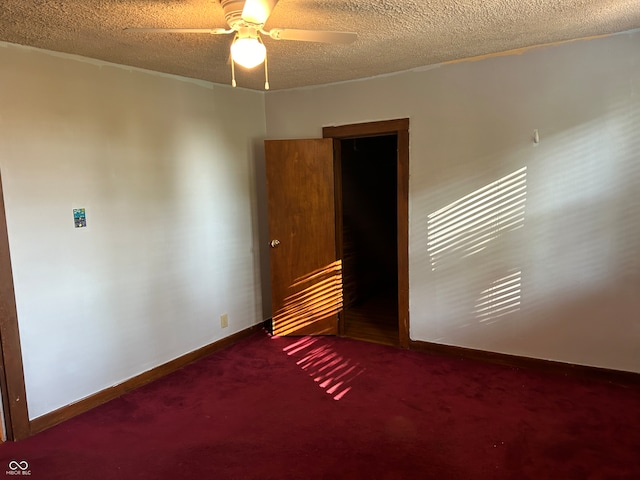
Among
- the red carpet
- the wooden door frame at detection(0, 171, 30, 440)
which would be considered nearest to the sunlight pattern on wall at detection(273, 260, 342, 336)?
the red carpet

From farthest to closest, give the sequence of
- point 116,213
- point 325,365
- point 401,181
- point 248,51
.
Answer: point 401,181 → point 325,365 → point 116,213 → point 248,51

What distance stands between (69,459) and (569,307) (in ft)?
10.9

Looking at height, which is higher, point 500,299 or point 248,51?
point 248,51

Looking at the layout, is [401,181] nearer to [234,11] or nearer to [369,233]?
[369,233]

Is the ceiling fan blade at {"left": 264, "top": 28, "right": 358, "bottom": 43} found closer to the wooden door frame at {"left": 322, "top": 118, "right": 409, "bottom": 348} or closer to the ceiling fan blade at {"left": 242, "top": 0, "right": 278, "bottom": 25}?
the ceiling fan blade at {"left": 242, "top": 0, "right": 278, "bottom": 25}

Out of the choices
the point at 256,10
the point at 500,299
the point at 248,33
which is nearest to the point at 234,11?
the point at 248,33

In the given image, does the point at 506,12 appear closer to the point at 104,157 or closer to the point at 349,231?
the point at 104,157

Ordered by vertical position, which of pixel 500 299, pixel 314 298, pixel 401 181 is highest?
pixel 401 181

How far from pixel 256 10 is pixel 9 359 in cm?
239

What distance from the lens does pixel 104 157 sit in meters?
3.12

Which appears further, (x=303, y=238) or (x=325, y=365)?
(x=303, y=238)

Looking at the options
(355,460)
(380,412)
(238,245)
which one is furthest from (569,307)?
(238,245)

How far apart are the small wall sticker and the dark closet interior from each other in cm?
254

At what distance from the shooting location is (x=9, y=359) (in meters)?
2.67
